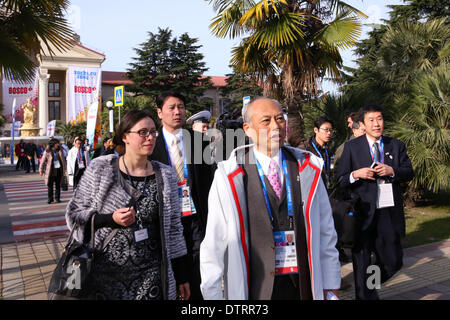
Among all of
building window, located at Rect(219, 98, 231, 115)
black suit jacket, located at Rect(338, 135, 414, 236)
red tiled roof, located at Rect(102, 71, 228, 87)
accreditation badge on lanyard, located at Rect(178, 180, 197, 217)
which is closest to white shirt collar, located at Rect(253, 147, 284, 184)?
accreditation badge on lanyard, located at Rect(178, 180, 197, 217)

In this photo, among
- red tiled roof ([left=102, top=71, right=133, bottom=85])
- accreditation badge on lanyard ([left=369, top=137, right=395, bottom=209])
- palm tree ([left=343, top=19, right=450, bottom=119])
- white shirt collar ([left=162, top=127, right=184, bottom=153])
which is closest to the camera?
white shirt collar ([left=162, top=127, right=184, bottom=153])

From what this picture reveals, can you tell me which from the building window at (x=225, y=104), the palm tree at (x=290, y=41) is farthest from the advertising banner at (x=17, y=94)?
the palm tree at (x=290, y=41)

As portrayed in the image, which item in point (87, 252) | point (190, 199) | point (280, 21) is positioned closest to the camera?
point (87, 252)

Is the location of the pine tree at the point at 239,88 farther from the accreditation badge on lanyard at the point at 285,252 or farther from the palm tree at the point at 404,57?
the accreditation badge on lanyard at the point at 285,252

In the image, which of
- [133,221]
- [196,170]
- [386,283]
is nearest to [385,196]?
[386,283]

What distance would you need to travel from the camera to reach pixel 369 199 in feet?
12.4

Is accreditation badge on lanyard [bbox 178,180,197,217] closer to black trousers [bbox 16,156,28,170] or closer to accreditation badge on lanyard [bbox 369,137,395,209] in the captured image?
accreditation badge on lanyard [bbox 369,137,395,209]

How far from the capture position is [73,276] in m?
2.16

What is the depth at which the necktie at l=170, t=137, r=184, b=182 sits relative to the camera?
3479mm

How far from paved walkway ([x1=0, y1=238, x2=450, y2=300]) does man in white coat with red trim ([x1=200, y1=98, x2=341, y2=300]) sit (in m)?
2.52

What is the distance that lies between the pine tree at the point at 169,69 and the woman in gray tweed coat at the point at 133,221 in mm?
45794
